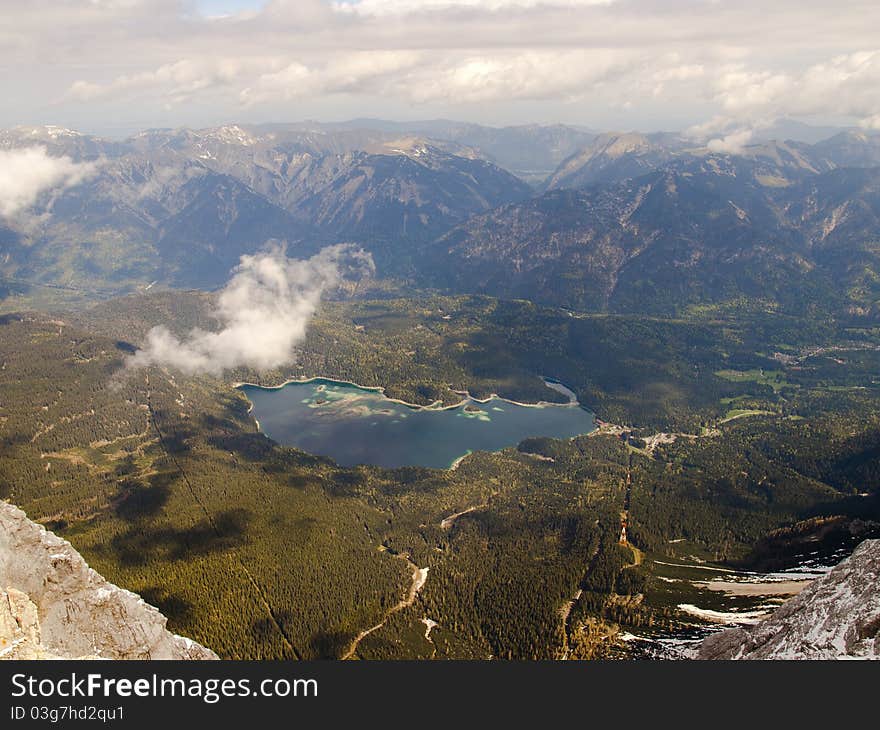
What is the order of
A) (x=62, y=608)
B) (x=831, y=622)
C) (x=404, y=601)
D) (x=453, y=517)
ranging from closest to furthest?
(x=62, y=608)
(x=831, y=622)
(x=404, y=601)
(x=453, y=517)

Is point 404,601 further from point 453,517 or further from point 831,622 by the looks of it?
point 831,622

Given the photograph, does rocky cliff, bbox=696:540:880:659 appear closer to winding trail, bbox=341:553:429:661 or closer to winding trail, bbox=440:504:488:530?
winding trail, bbox=341:553:429:661

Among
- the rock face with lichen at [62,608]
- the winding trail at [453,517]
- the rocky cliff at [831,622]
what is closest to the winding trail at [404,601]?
the winding trail at [453,517]

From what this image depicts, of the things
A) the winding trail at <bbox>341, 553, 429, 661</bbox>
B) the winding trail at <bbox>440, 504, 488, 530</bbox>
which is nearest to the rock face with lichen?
the winding trail at <bbox>341, 553, 429, 661</bbox>

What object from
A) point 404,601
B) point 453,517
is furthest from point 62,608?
point 453,517

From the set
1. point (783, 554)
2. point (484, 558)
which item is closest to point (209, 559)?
point (484, 558)

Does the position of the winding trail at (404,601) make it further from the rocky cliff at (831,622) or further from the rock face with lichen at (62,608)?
the rocky cliff at (831,622)
